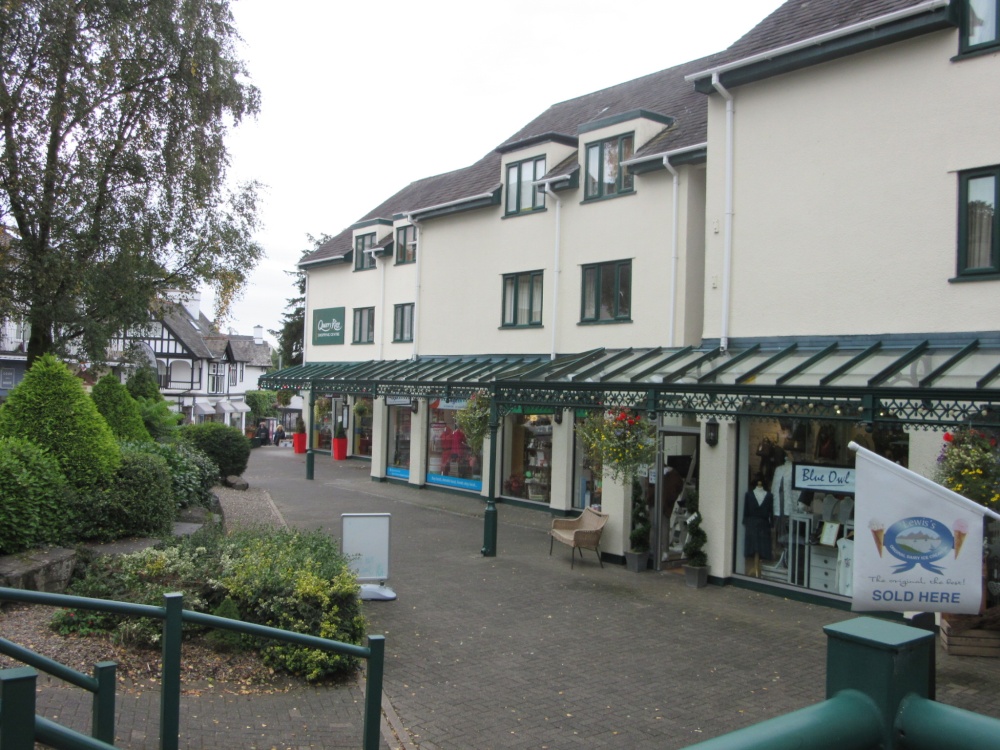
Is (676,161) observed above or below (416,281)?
above

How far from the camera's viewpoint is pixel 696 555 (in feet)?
44.0

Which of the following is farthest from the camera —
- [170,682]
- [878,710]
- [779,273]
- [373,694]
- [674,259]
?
[674,259]

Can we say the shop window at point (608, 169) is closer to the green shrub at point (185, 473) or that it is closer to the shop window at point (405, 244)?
the shop window at point (405, 244)

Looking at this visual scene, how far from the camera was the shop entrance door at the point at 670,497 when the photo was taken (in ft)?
47.8

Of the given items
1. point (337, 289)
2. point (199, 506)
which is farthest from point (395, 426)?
point (199, 506)

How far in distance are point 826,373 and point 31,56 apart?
15880 millimetres

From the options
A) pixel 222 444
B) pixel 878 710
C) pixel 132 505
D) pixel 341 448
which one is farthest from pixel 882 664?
pixel 341 448

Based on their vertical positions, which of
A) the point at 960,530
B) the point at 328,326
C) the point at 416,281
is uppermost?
the point at 416,281

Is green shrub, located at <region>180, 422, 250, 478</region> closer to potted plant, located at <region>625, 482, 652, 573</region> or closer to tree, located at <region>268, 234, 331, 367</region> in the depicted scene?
potted plant, located at <region>625, 482, 652, 573</region>

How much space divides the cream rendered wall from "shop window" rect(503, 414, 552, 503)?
25.7 ft

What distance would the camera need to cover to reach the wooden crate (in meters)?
9.77

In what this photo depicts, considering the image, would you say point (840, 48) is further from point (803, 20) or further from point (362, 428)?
point (362, 428)

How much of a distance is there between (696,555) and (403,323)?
1641 centimetres

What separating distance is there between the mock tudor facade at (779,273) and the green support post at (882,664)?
8.92 metres
